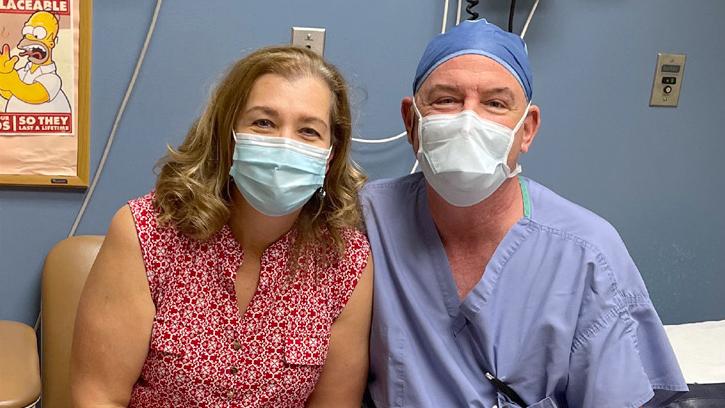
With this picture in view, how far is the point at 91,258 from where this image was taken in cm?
163

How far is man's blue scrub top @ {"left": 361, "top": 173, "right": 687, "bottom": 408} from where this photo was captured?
48.8 inches

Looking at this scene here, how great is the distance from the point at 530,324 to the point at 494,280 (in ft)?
0.32

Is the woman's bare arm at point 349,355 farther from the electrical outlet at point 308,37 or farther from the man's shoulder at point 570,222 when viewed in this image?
the electrical outlet at point 308,37

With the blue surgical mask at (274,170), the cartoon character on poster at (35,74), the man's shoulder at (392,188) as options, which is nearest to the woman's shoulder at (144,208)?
the blue surgical mask at (274,170)

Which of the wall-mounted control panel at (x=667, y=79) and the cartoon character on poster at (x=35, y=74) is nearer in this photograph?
the cartoon character on poster at (x=35, y=74)

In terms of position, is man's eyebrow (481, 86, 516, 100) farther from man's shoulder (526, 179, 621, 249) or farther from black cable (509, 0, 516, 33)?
black cable (509, 0, 516, 33)

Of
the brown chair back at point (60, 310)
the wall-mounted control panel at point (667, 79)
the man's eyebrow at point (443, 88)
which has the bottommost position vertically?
the brown chair back at point (60, 310)

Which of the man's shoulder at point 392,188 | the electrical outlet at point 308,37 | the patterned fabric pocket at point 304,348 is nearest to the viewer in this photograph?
the patterned fabric pocket at point 304,348

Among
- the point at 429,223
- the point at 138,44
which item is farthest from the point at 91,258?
the point at 429,223

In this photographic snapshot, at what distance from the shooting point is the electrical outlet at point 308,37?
5.64ft

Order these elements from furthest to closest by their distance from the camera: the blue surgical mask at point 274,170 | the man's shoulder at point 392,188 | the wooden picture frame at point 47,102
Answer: the wooden picture frame at point 47,102 < the man's shoulder at point 392,188 < the blue surgical mask at point 274,170

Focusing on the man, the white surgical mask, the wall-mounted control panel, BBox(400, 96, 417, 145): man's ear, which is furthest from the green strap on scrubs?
the wall-mounted control panel

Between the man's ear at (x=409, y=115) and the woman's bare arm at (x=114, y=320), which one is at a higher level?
the man's ear at (x=409, y=115)

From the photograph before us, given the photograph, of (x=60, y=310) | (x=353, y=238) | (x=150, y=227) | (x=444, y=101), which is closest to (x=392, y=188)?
(x=353, y=238)
